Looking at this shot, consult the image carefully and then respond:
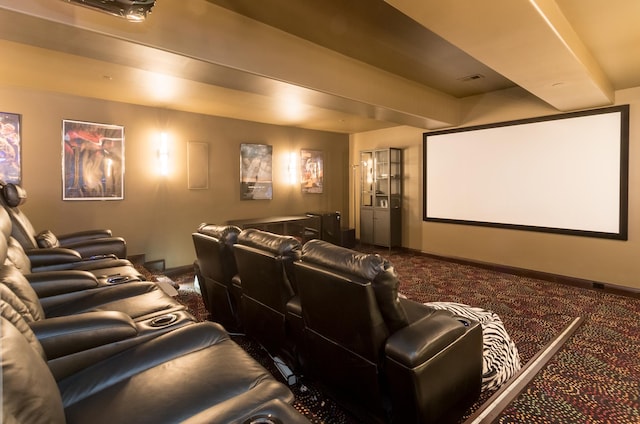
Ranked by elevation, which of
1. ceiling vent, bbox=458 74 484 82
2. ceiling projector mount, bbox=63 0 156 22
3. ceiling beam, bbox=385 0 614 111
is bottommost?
ceiling projector mount, bbox=63 0 156 22

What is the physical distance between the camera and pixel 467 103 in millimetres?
5566

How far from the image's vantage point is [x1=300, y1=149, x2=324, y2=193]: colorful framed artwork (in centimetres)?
686

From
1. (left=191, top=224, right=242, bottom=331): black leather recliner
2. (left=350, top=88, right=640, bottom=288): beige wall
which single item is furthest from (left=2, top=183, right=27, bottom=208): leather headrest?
(left=350, top=88, right=640, bottom=288): beige wall

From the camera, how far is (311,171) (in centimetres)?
699

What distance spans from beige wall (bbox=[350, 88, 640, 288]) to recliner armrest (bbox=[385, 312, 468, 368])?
409 cm

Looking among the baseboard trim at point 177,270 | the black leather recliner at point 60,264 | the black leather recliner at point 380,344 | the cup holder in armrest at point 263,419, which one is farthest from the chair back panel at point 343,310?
the baseboard trim at point 177,270

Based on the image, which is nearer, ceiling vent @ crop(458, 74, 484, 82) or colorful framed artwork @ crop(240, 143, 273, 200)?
ceiling vent @ crop(458, 74, 484, 82)

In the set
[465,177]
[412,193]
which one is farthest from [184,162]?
[465,177]

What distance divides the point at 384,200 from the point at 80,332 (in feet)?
19.2

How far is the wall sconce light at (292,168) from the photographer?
6.64 meters

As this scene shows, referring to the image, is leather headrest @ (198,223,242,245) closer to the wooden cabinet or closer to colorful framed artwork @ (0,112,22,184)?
colorful framed artwork @ (0,112,22,184)

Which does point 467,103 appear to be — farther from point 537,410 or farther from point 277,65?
point 537,410

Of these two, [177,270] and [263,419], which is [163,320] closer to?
[263,419]

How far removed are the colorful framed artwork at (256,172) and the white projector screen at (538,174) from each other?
3111 millimetres
